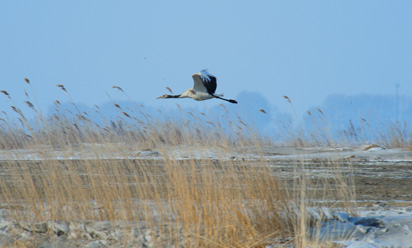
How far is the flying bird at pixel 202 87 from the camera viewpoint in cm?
894

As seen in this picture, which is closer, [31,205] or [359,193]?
[31,205]

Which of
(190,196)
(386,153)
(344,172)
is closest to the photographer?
(190,196)

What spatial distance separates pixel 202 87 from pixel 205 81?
2.37 feet

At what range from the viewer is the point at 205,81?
29.6 ft

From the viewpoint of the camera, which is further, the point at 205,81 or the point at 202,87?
the point at 202,87

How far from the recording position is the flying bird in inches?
352

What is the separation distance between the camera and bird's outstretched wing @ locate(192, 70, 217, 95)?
8.91 metres

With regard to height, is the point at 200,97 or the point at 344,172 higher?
the point at 200,97

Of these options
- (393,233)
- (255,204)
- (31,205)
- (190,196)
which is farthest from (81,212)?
(393,233)

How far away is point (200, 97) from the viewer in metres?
10.1

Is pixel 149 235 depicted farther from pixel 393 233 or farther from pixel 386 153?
pixel 386 153

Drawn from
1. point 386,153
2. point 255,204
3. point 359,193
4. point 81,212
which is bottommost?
point 386,153

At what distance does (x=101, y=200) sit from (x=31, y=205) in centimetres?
77

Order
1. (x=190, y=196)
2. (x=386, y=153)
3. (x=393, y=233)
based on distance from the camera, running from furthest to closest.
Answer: (x=386, y=153) → (x=190, y=196) → (x=393, y=233)
